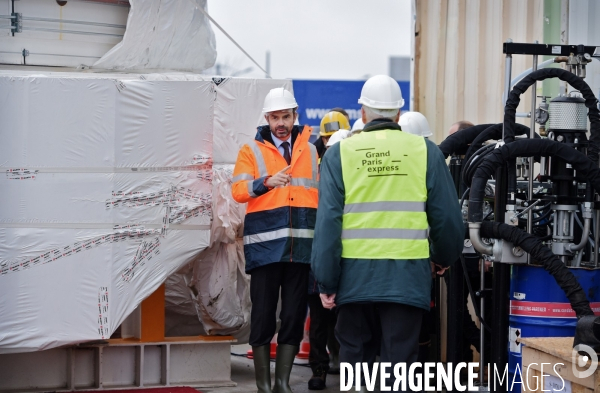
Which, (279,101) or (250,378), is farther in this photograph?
(250,378)

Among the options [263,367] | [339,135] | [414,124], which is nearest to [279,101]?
[339,135]

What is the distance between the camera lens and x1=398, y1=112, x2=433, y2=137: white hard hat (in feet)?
23.4

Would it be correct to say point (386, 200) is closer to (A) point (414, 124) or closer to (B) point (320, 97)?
(A) point (414, 124)

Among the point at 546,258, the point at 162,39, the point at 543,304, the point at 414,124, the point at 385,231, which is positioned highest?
the point at 162,39

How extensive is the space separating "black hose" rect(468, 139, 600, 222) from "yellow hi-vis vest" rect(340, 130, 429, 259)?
0.66 meters

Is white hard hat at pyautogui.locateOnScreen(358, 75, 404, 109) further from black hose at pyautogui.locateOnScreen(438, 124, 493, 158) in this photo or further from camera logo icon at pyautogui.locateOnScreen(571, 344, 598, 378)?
black hose at pyautogui.locateOnScreen(438, 124, 493, 158)

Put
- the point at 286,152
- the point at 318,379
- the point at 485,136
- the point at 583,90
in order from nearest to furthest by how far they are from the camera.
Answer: the point at 583,90
the point at 485,136
the point at 286,152
the point at 318,379

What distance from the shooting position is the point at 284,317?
21.2 feet

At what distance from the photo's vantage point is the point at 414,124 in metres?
7.21

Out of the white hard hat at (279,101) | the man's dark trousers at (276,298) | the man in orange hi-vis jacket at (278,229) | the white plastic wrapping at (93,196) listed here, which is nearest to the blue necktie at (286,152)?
the man in orange hi-vis jacket at (278,229)

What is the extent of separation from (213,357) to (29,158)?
194cm

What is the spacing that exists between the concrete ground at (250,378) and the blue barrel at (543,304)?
6.42ft

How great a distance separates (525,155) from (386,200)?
1.00 meters

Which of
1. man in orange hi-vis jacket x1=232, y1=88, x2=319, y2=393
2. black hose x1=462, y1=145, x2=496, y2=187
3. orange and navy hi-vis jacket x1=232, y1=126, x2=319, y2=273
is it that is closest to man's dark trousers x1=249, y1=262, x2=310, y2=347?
man in orange hi-vis jacket x1=232, y1=88, x2=319, y2=393
